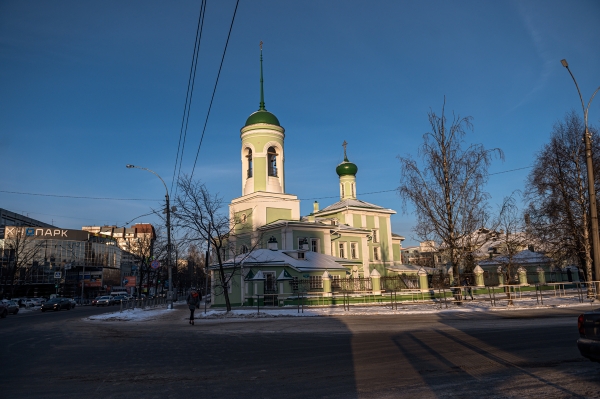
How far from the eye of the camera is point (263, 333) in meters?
15.3

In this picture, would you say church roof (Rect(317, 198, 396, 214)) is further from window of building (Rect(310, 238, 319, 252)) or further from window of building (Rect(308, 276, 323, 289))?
window of building (Rect(308, 276, 323, 289))

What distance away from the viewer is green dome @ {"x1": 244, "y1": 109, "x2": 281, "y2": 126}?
136 ft

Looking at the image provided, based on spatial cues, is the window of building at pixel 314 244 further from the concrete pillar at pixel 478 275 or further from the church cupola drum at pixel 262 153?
the concrete pillar at pixel 478 275

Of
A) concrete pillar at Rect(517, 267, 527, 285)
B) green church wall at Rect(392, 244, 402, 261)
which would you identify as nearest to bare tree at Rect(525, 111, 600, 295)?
concrete pillar at Rect(517, 267, 527, 285)

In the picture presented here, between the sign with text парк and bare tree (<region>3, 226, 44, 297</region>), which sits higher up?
the sign with text парк

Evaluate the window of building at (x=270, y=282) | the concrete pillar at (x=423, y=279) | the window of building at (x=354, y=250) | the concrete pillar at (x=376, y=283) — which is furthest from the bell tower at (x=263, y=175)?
the concrete pillar at (x=423, y=279)

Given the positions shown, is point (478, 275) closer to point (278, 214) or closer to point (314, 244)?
point (314, 244)

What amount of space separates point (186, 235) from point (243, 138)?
578 inches

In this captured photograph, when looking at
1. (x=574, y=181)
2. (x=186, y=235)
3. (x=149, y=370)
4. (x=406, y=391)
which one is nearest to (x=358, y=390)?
(x=406, y=391)

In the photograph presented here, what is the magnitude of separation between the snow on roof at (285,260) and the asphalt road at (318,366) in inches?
773

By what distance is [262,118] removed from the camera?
41656 millimetres

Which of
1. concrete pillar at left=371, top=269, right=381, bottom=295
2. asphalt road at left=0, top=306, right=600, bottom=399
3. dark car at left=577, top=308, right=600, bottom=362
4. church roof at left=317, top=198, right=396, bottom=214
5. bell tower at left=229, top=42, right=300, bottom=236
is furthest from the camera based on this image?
church roof at left=317, top=198, right=396, bottom=214

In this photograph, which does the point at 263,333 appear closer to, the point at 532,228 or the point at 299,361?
the point at 299,361

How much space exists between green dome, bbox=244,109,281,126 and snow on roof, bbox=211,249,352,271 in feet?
40.8
